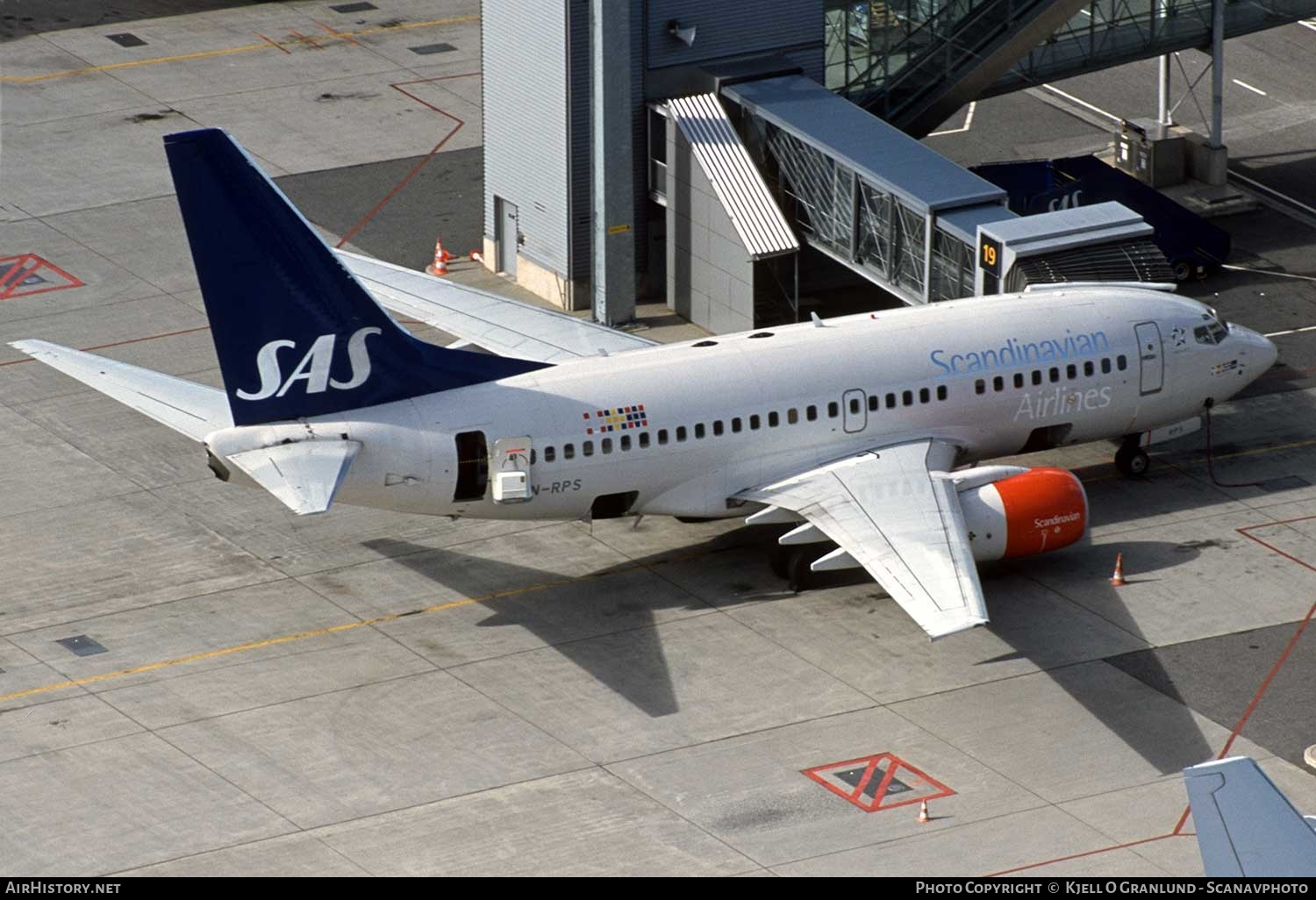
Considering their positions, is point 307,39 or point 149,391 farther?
point 307,39

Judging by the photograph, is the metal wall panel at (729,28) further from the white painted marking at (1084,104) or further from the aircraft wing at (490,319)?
the white painted marking at (1084,104)

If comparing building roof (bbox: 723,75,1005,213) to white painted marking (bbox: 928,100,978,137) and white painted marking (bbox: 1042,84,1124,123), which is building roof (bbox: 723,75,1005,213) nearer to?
white painted marking (bbox: 928,100,978,137)

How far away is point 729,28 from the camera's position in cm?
6262

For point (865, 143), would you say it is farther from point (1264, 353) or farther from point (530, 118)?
point (1264, 353)

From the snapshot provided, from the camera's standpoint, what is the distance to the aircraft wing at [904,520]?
4238 centimetres

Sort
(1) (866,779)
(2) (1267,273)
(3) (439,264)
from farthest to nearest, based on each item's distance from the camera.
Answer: (3) (439,264) → (2) (1267,273) → (1) (866,779)

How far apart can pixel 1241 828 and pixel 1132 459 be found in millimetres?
26496

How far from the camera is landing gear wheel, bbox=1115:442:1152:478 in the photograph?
53.0 meters

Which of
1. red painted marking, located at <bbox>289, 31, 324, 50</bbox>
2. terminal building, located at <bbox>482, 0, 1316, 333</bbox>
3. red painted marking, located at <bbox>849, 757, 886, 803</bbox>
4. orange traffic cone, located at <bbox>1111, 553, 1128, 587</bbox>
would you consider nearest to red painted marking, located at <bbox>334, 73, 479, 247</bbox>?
terminal building, located at <bbox>482, 0, 1316, 333</bbox>

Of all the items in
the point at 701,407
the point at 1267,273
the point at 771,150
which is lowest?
the point at 1267,273

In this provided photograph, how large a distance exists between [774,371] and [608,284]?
1401 centimetres

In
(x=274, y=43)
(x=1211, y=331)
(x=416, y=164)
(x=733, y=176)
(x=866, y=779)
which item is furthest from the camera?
(x=274, y=43)

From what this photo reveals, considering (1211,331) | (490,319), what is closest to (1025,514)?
(1211,331)

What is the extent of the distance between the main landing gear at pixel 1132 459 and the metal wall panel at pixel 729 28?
54.8 ft
